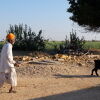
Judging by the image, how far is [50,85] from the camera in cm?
1248

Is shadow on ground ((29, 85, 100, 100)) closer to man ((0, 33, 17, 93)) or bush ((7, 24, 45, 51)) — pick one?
man ((0, 33, 17, 93))

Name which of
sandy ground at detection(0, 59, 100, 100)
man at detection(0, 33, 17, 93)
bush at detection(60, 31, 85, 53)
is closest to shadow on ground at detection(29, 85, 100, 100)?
sandy ground at detection(0, 59, 100, 100)

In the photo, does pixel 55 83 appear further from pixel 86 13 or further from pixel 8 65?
pixel 86 13

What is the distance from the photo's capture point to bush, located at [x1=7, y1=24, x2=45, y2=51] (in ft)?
88.1

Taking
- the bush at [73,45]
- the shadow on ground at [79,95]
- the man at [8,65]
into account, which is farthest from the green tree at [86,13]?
the man at [8,65]

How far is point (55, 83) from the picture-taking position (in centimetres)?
1295

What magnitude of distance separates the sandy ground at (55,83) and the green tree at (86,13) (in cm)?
818

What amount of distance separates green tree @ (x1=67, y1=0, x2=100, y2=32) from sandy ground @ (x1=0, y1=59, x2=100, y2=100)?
8.18m

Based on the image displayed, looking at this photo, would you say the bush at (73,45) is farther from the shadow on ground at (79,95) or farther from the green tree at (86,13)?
the shadow on ground at (79,95)

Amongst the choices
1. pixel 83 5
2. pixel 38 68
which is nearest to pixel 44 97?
pixel 38 68

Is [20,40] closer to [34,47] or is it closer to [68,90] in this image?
[34,47]

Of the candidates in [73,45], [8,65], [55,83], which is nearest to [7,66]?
[8,65]

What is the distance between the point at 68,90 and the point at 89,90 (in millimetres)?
642

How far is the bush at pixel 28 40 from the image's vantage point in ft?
88.1
